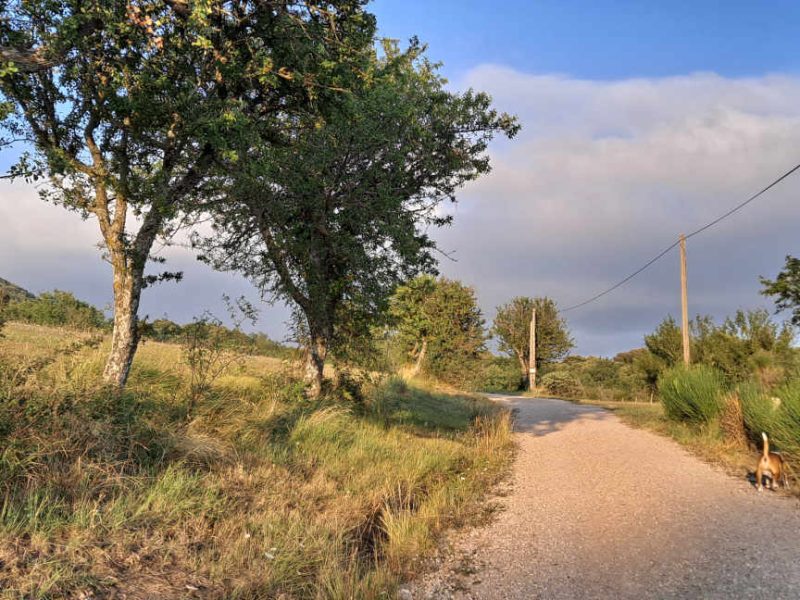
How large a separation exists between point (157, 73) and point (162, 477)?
4.68 meters

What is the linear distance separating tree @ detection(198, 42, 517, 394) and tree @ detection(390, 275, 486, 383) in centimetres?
1468

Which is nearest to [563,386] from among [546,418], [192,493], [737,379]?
[737,379]

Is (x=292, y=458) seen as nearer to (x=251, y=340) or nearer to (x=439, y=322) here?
(x=251, y=340)

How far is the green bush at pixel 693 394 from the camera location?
36.8 ft

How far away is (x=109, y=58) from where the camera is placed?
596 cm

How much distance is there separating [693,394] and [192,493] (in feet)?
37.1

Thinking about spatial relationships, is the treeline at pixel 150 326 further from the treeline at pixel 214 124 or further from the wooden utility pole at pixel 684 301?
the wooden utility pole at pixel 684 301

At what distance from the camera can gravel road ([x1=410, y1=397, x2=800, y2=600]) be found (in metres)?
4.13

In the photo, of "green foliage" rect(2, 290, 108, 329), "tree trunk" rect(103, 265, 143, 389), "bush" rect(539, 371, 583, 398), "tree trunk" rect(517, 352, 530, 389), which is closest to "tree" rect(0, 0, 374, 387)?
"tree trunk" rect(103, 265, 143, 389)

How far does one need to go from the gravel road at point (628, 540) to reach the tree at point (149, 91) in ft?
16.8

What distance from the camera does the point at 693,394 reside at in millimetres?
11758

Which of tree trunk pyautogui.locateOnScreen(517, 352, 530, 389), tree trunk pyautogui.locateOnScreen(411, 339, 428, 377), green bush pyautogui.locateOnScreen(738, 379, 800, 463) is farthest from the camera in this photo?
tree trunk pyautogui.locateOnScreen(517, 352, 530, 389)

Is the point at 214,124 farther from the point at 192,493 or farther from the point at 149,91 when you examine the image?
the point at 192,493

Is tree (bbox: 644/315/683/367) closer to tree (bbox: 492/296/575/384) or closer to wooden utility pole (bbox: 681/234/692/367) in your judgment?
wooden utility pole (bbox: 681/234/692/367)
